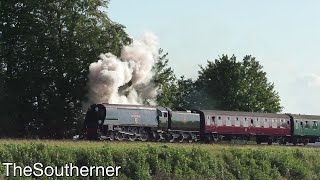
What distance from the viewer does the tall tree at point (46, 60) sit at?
53.3m

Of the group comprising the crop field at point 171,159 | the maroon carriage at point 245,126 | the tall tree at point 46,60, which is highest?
the tall tree at point 46,60

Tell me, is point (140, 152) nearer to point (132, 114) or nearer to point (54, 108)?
point (132, 114)

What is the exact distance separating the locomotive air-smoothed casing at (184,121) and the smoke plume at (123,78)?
4664 millimetres

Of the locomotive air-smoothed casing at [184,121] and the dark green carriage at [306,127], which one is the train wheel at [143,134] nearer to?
the locomotive air-smoothed casing at [184,121]

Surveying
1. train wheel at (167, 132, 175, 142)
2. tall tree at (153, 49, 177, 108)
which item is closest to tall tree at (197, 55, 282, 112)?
tall tree at (153, 49, 177, 108)

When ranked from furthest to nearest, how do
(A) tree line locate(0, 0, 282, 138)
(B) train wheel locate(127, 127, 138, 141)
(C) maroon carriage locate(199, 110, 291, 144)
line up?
(A) tree line locate(0, 0, 282, 138)
(C) maroon carriage locate(199, 110, 291, 144)
(B) train wheel locate(127, 127, 138, 141)

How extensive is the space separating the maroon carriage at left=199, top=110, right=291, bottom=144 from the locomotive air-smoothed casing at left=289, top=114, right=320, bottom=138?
2.41 ft

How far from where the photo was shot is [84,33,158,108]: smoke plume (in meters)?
47.4

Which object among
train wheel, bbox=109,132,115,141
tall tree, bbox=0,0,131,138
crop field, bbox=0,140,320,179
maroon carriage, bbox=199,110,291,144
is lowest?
crop field, bbox=0,140,320,179

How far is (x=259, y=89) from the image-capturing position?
77125 mm

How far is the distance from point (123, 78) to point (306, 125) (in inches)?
699

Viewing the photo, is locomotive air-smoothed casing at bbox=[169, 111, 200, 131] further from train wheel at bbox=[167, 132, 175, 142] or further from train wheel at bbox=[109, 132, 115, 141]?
train wheel at bbox=[109, 132, 115, 141]

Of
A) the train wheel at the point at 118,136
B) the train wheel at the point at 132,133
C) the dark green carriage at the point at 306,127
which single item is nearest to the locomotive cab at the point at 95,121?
the train wheel at the point at 118,136

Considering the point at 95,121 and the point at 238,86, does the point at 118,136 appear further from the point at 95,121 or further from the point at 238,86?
the point at 238,86
